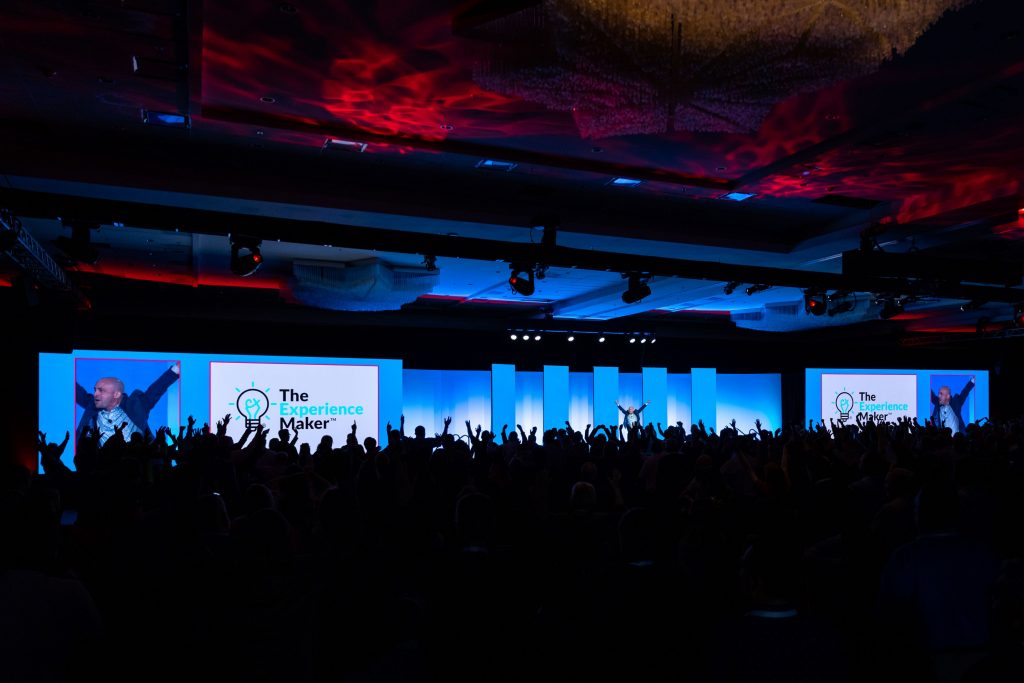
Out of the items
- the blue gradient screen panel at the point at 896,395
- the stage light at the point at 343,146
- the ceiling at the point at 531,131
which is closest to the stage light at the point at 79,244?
the ceiling at the point at 531,131

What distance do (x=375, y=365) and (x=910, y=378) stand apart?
1607cm

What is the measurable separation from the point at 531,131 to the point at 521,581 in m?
3.67

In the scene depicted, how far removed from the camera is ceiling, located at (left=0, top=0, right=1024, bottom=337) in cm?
453

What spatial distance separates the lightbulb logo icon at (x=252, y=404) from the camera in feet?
51.7

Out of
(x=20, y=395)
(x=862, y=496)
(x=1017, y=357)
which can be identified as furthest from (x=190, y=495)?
(x=1017, y=357)

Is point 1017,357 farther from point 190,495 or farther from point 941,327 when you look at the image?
point 190,495

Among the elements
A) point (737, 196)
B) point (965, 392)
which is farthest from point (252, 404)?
point (965, 392)

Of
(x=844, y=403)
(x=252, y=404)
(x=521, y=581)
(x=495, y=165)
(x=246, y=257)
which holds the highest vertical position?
(x=495, y=165)

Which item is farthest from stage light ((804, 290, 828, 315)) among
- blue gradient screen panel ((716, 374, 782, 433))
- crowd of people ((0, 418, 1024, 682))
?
blue gradient screen panel ((716, 374, 782, 433))

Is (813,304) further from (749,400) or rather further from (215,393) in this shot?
(215,393)

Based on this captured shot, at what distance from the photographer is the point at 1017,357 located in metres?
24.6

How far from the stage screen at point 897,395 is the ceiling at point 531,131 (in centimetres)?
1094

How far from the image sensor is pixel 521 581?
5.64 meters

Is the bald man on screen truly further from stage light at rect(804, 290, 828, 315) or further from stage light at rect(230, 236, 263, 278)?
stage light at rect(804, 290, 828, 315)
